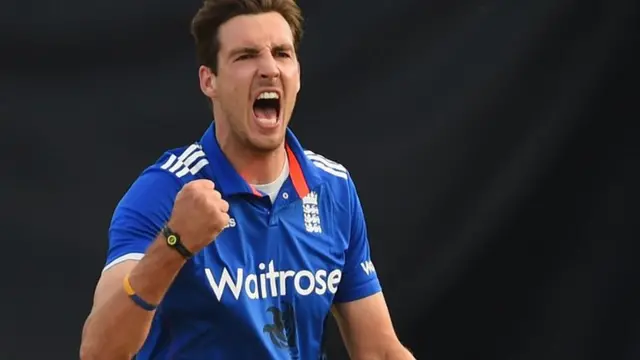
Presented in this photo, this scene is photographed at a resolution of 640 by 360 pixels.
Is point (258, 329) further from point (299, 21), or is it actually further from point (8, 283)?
point (8, 283)

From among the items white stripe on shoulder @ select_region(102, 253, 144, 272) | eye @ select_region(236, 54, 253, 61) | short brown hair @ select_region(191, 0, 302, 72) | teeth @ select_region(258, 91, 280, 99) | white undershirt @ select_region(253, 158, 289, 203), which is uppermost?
short brown hair @ select_region(191, 0, 302, 72)

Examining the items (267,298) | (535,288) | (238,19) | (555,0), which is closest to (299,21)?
(238,19)

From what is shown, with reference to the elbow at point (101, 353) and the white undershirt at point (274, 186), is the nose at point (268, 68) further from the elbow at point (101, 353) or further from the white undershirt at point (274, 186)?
the elbow at point (101, 353)

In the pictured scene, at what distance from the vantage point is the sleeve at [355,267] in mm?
3488

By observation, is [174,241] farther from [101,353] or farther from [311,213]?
[311,213]

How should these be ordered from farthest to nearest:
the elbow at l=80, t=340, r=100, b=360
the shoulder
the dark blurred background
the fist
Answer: the dark blurred background
the shoulder
the elbow at l=80, t=340, r=100, b=360
the fist

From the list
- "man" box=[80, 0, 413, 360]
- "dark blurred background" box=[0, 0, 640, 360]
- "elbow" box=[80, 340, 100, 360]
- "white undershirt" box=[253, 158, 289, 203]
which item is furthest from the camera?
"dark blurred background" box=[0, 0, 640, 360]

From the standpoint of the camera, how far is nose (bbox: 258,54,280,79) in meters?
3.28

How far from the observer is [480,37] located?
4.17 meters

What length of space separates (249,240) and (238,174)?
16 centimetres

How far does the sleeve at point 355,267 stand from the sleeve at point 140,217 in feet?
1.62

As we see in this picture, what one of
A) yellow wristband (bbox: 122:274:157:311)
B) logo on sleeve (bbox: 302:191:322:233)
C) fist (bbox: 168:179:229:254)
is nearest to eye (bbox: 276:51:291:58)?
logo on sleeve (bbox: 302:191:322:233)

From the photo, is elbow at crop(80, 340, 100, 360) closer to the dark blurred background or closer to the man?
the man

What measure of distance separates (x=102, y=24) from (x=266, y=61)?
0.89 m
